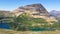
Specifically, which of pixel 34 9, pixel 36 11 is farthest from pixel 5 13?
pixel 36 11

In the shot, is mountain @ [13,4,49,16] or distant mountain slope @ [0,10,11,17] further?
distant mountain slope @ [0,10,11,17]

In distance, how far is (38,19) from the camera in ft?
38.6

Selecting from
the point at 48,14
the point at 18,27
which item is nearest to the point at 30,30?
the point at 18,27

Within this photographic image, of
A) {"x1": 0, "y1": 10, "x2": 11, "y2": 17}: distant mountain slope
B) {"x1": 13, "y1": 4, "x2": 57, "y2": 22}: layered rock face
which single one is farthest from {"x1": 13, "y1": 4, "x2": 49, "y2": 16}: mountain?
{"x1": 0, "y1": 10, "x2": 11, "y2": 17}: distant mountain slope

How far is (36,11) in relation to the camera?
11852 mm

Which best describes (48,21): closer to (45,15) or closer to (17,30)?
(45,15)

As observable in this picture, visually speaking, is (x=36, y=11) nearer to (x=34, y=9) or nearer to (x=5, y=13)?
(x=34, y=9)

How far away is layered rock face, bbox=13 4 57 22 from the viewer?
1153cm

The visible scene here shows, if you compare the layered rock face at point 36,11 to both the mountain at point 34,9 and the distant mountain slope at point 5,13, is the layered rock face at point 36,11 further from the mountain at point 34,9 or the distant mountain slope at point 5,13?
the distant mountain slope at point 5,13

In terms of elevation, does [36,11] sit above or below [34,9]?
below

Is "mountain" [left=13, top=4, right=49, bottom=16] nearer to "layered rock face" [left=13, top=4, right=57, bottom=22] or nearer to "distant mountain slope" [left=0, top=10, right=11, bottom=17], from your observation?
"layered rock face" [left=13, top=4, right=57, bottom=22]

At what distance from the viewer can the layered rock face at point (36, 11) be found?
11529 millimetres

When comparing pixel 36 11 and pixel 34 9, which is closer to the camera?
pixel 34 9

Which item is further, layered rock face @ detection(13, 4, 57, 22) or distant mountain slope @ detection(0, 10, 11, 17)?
distant mountain slope @ detection(0, 10, 11, 17)
